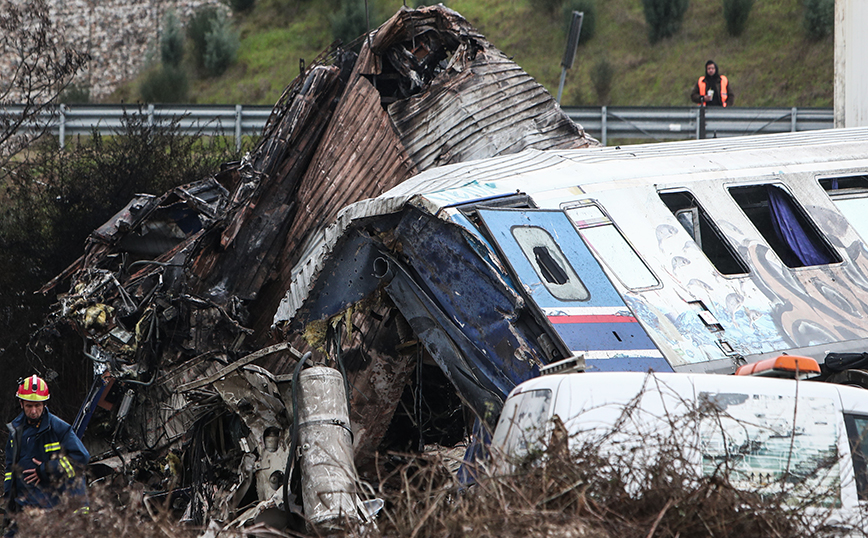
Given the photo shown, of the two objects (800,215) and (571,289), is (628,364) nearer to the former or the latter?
(571,289)

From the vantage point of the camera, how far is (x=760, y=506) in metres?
4.01

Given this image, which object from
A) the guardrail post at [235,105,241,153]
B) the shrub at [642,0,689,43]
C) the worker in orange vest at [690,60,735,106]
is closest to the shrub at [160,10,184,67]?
the guardrail post at [235,105,241,153]

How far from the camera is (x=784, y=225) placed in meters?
8.28

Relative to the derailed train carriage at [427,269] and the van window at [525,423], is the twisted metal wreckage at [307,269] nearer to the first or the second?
the derailed train carriage at [427,269]

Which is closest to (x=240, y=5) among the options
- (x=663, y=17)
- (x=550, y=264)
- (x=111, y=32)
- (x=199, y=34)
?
(x=199, y=34)

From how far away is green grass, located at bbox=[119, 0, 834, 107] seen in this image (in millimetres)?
30078

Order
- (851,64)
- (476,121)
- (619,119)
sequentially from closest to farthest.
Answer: (476,121) < (851,64) < (619,119)

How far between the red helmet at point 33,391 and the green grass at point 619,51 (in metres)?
25.3

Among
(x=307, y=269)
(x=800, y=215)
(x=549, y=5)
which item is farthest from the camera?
(x=549, y=5)

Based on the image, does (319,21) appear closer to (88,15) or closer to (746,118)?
(88,15)

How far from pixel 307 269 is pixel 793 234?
4.39m

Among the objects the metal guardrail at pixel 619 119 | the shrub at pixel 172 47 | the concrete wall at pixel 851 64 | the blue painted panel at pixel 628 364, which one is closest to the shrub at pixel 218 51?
the shrub at pixel 172 47

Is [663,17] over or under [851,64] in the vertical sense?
under

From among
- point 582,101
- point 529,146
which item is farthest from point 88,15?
point 529,146
